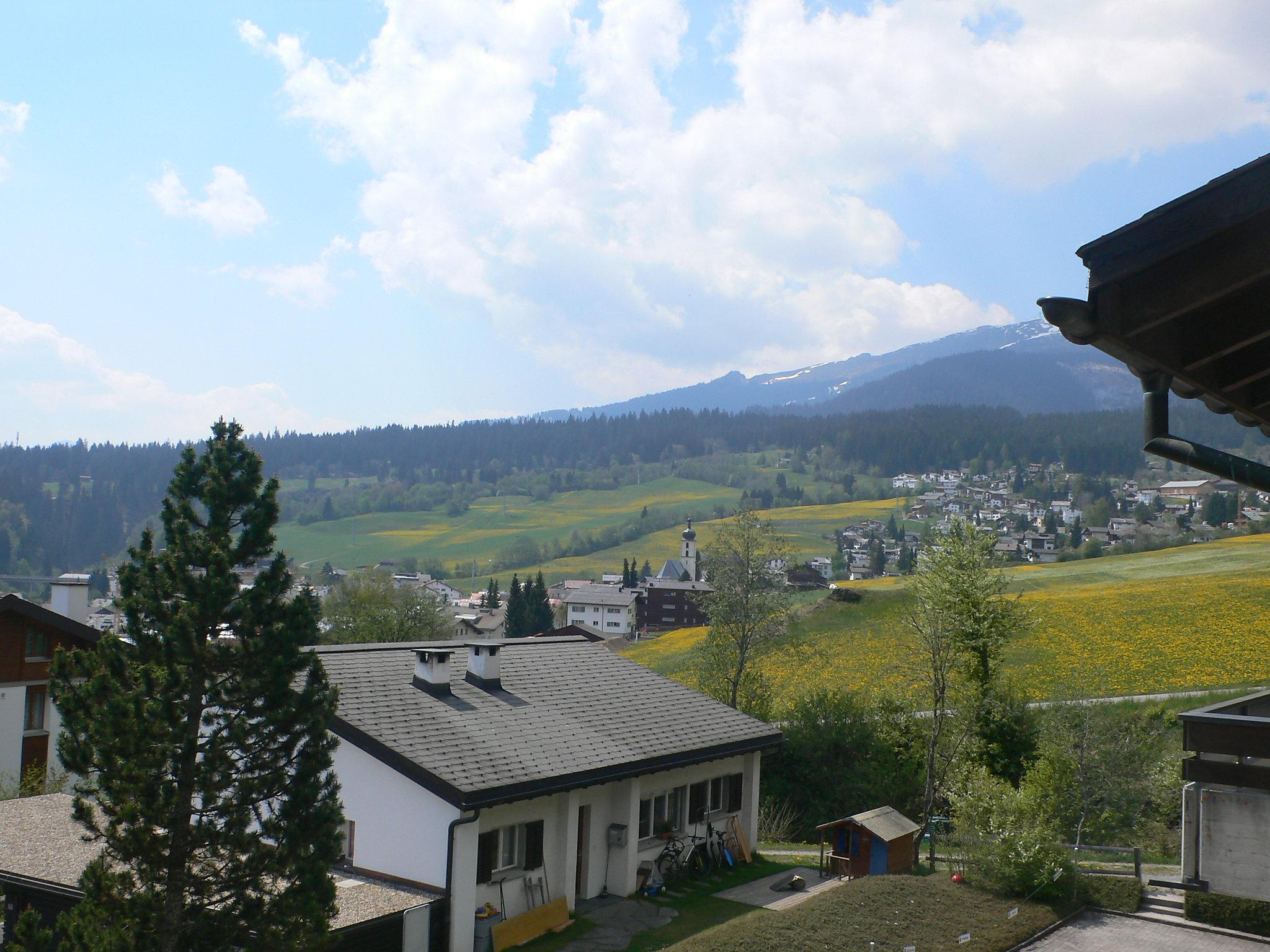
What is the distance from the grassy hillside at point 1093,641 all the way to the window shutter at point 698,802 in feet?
43.3

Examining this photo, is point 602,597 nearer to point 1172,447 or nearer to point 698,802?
point 698,802

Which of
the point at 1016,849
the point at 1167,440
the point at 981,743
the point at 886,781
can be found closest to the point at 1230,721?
the point at 1167,440

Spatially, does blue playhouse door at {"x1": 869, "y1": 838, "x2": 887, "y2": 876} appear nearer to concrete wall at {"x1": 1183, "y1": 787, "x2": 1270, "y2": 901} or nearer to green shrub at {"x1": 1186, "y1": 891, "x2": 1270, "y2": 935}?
green shrub at {"x1": 1186, "y1": 891, "x2": 1270, "y2": 935}

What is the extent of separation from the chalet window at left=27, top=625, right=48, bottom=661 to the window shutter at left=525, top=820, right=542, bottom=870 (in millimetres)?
19387

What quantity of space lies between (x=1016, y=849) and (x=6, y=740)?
28191mm

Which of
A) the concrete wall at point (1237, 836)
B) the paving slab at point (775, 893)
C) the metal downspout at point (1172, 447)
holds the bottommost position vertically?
the paving slab at point (775, 893)

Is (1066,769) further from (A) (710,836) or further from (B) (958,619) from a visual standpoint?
(A) (710,836)

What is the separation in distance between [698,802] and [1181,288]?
896 inches

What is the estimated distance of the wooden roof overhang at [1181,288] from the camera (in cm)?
320

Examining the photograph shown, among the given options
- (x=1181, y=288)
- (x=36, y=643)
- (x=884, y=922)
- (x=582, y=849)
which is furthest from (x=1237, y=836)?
(x=36, y=643)

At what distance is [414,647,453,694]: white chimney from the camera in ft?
73.7

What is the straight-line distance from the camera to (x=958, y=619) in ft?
111

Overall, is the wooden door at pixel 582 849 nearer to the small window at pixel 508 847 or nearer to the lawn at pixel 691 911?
the lawn at pixel 691 911

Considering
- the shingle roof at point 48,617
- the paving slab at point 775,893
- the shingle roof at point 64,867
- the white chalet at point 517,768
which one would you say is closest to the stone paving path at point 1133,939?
the paving slab at point 775,893
